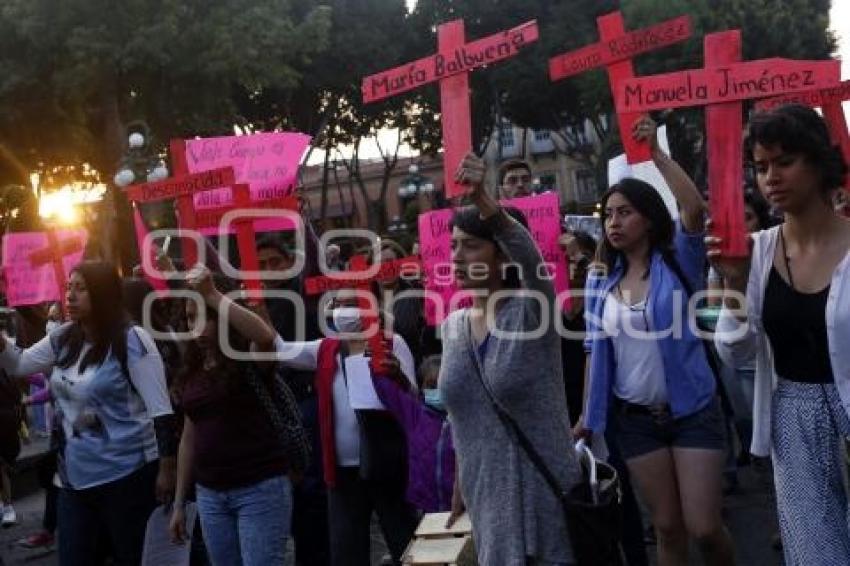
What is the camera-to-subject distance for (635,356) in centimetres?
411

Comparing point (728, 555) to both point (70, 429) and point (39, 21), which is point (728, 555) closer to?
point (70, 429)

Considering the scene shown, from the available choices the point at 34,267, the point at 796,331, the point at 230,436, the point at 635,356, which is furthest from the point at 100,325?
the point at 796,331

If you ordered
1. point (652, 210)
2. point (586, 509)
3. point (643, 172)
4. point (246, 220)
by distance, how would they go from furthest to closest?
point (643, 172) → point (246, 220) → point (652, 210) → point (586, 509)

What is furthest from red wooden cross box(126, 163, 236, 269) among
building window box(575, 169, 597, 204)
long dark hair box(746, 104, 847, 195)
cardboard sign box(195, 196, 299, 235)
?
building window box(575, 169, 597, 204)

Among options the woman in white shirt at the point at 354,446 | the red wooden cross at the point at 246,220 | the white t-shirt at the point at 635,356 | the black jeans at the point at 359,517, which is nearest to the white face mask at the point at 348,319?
the woman in white shirt at the point at 354,446

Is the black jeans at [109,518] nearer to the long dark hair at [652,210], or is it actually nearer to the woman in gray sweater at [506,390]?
the woman in gray sweater at [506,390]

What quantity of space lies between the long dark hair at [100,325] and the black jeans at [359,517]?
3.40ft

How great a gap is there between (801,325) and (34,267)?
17.3ft

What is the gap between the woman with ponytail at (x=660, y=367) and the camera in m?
3.95

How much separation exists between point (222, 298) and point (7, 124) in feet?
64.6

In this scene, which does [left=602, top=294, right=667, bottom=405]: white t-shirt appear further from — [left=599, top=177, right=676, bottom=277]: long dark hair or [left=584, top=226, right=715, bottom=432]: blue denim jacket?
[left=599, top=177, right=676, bottom=277]: long dark hair

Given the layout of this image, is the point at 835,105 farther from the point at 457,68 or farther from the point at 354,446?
the point at 354,446

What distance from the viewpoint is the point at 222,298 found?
3959mm

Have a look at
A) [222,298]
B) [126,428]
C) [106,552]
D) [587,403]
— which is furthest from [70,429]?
[587,403]
